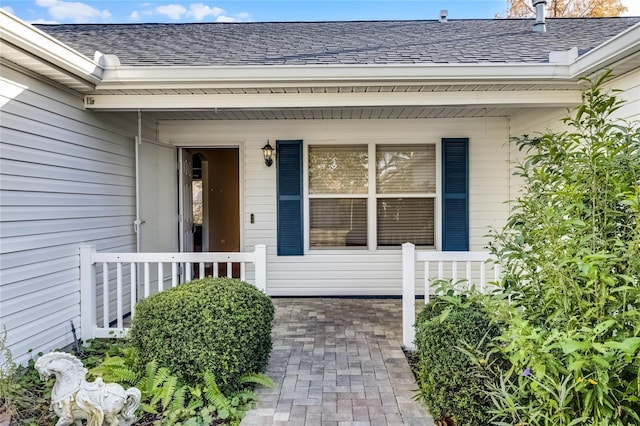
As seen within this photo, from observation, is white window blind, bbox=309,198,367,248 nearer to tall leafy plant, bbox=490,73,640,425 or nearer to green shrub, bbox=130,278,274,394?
green shrub, bbox=130,278,274,394

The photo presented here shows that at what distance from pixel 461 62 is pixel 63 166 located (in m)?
3.86

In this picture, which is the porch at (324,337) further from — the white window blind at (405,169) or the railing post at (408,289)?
the white window blind at (405,169)

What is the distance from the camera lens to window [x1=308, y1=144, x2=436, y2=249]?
18.1 feet

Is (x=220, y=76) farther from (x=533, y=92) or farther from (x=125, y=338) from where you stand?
(x=533, y=92)

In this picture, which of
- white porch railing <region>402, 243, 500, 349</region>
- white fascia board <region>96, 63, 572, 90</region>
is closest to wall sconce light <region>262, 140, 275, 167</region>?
white fascia board <region>96, 63, 572, 90</region>

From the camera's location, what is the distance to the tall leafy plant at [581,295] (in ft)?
4.67

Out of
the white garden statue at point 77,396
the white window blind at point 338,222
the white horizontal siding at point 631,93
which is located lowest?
the white garden statue at point 77,396

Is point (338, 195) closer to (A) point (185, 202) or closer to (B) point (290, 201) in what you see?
(B) point (290, 201)

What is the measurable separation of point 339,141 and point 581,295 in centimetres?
417

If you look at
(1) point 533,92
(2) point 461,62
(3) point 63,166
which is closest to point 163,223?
(3) point 63,166

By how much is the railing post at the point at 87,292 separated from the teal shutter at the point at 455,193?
14.0 ft

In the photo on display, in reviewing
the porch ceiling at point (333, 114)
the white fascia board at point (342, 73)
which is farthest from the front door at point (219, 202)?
the white fascia board at point (342, 73)

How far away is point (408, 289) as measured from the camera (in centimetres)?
345

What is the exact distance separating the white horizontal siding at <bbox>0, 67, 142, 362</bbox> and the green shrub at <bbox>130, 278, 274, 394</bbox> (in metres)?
1.05
